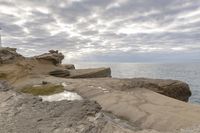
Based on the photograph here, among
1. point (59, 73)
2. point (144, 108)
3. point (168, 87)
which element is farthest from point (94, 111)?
point (59, 73)

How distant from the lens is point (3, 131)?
685 cm

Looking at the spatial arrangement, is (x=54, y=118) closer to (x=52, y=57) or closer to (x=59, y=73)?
(x=59, y=73)

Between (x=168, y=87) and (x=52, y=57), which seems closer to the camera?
(x=168, y=87)

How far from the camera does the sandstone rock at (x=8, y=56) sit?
1848 cm

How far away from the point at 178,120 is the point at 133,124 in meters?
1.26

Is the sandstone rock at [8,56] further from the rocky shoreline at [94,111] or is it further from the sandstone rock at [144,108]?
the sandstone rock at [144,108]

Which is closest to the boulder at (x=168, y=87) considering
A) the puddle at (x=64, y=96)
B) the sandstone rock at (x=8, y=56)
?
the puddle at (x=64, y=96)

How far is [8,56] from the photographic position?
1895 centimetres

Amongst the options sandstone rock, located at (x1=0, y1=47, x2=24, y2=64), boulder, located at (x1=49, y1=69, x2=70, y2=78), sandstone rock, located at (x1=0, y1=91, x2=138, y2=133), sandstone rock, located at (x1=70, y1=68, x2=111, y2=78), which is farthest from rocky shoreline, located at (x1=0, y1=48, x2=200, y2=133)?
sandstone rock, located at (x1=70, y1=68, x2=111, y2=78)

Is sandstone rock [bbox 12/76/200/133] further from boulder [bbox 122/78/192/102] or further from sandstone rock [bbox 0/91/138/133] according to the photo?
boulder [bbox 122/78/192/102]

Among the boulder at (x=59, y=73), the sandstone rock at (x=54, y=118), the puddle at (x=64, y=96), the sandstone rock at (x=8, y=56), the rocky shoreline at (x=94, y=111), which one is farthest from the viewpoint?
the boulder at (x=59, y=73)

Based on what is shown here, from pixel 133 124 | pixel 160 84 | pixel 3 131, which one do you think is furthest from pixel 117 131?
pixel 160 84

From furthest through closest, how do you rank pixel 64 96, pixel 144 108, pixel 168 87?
pixel 168 87
pixel 64 96
pixel 144 108

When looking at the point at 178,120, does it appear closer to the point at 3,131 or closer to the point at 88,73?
the point at 3,131
